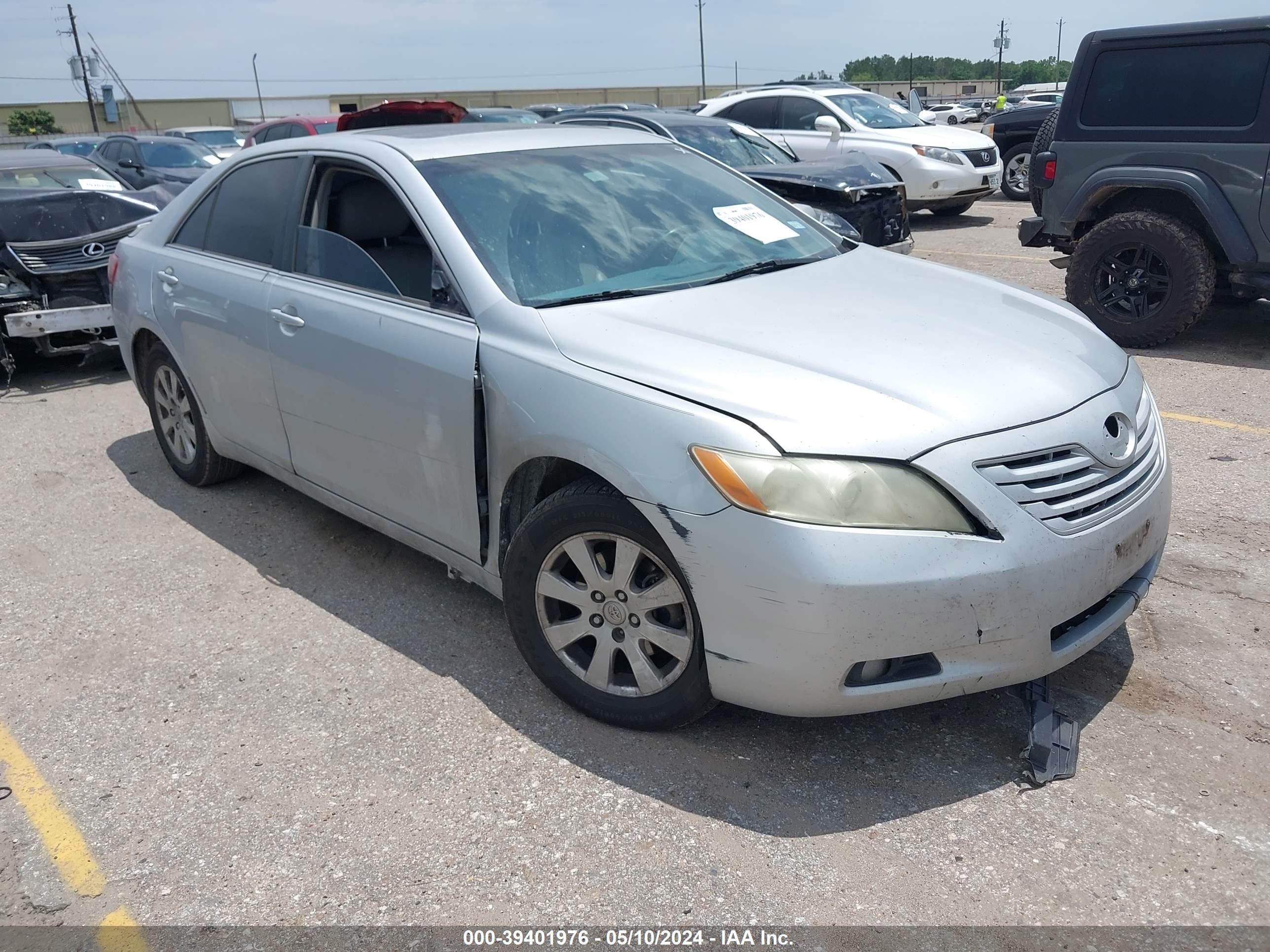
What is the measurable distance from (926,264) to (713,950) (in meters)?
2.73

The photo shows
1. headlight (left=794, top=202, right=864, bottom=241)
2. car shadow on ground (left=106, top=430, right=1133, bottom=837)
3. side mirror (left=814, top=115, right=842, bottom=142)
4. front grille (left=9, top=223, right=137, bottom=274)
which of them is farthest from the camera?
side mirror (left=814, top=115, right=842, bottom=142)

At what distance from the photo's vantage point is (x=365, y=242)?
3.88 meters

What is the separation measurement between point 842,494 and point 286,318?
2364 mm

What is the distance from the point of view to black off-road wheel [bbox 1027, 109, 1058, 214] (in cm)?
750

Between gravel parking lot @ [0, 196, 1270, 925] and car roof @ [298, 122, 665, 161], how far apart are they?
1.64 meters

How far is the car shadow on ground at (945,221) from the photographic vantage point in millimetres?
13227

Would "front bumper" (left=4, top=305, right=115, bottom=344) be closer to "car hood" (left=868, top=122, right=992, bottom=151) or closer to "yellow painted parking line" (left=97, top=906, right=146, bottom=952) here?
"yellow painted parking line" (left=97, top=906, right=146, bottom=952)

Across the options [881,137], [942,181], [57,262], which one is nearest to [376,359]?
[57,262]

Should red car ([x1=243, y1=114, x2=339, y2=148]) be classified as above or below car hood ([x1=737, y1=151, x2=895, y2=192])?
above

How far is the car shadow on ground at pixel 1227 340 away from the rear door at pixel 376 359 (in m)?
5.24

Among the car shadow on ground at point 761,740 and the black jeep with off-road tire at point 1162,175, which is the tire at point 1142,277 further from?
the car shadow on ground at point 761,740

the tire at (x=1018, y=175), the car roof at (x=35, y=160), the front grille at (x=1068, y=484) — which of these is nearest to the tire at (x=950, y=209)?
the tire at (x=1018, y=175)

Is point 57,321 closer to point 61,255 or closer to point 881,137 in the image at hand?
point 61,255

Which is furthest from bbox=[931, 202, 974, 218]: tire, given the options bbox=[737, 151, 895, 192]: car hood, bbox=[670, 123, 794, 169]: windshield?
bbox=[737, 151, 895, 192]: car hood
